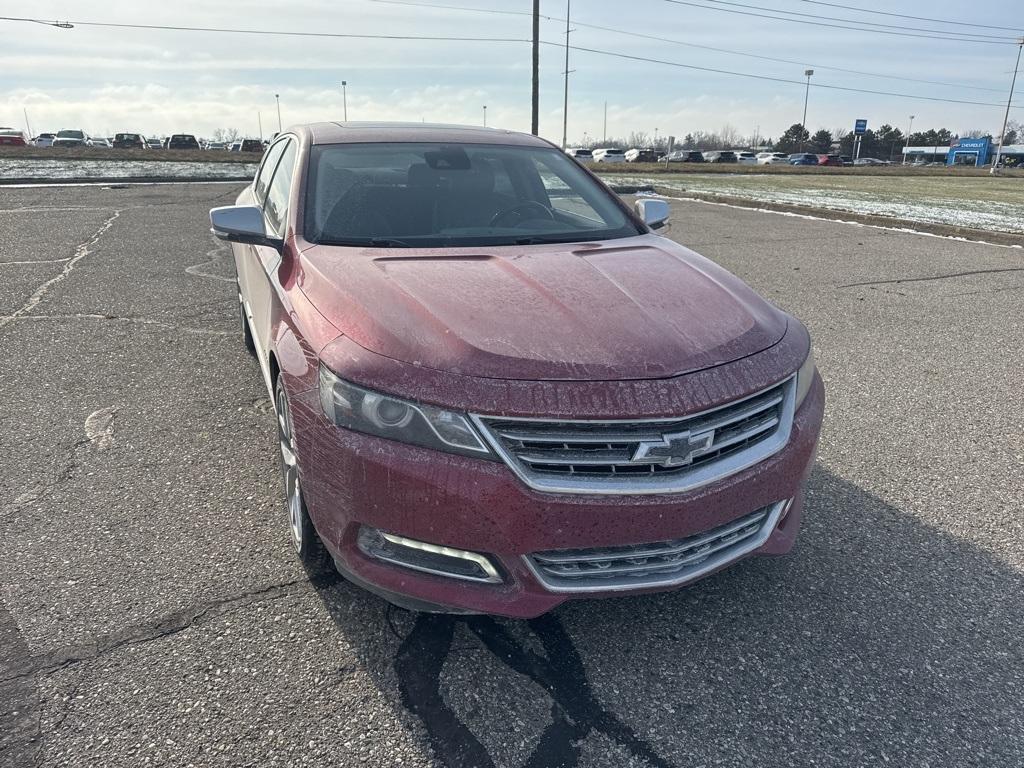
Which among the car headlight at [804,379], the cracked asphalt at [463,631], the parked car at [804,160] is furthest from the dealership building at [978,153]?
the car headlight at [804,379]

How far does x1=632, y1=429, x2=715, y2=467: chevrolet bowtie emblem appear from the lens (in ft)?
6.24

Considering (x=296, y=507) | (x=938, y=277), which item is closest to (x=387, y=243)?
(x=296, y=507)

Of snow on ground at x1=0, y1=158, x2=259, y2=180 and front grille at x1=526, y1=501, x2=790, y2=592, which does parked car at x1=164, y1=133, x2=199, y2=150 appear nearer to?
snow on ground at x1=0, y1=158, x2=259, y2=180

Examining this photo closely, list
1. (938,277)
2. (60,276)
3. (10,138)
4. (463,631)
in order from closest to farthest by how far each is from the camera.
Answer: (463,631) → (60,276) → (938,277) → (10,138)

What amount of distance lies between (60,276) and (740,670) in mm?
7610

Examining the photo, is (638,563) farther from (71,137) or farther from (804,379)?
(71,137)

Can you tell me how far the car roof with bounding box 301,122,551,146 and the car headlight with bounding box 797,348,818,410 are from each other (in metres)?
2.18

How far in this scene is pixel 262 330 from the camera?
3250 millimetres

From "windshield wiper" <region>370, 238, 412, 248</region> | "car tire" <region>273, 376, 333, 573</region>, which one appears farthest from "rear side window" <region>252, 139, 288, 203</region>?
"car tire" <region>273, 376, 333, 573</region>

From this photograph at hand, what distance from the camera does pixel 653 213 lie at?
147 inches

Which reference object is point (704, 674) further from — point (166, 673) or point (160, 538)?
point (160, 538)

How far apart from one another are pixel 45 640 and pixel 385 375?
1390 mm

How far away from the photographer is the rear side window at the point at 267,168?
14.1 ft

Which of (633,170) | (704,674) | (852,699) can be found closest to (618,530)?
(704,674)
